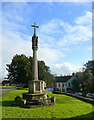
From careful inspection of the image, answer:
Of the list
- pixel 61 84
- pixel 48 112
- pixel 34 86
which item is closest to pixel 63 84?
pixel 61 84

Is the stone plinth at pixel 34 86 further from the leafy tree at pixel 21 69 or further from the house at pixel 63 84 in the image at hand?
the house at pixel 63 84

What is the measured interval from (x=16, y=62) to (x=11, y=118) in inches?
1340

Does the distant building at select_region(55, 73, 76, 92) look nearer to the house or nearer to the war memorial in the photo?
the house

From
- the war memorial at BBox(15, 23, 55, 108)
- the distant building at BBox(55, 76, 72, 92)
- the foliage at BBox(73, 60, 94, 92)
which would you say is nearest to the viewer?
the war memorial at BBox(15, 23, 55, 108)

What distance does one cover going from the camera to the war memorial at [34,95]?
1430 centimetres

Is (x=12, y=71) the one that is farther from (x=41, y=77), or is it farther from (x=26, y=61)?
(x=41, y=77)

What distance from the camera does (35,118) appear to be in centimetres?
966

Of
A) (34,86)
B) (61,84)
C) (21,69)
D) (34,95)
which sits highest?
(21,69)

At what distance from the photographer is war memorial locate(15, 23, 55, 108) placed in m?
14.3

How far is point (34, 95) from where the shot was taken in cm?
1577

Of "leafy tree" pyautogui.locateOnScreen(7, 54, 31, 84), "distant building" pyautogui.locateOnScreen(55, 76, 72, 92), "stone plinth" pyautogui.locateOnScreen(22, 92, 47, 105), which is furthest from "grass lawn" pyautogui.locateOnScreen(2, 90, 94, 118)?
"distant building" pyautogui.locateOnScreen(55, 76, 72, 92)

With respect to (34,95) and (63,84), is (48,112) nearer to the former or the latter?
(34,95)

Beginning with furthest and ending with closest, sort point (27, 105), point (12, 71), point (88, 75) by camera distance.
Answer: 1. point (12, 71)
2. point (88, 75)
3. point (27, 105)

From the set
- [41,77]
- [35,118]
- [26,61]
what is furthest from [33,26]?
[41,77]
